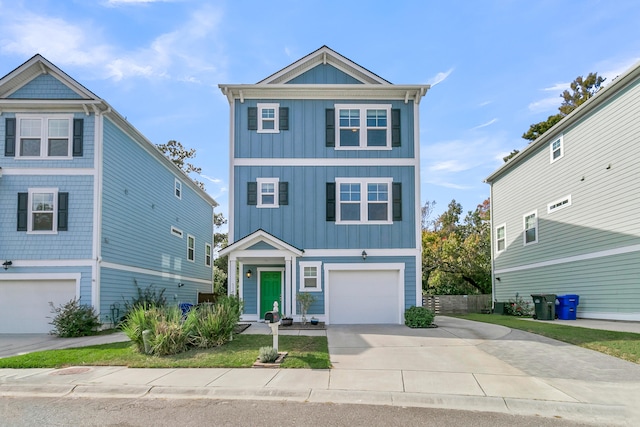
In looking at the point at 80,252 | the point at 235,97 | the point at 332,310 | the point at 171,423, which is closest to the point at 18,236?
the point at 80,252

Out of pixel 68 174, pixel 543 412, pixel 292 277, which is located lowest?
pixel 543 412

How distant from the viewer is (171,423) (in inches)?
253

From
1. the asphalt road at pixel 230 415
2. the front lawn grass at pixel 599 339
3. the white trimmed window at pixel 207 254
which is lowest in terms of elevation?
the asphalt road at pixel 230 415

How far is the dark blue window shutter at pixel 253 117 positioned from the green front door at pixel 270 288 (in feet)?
17.2

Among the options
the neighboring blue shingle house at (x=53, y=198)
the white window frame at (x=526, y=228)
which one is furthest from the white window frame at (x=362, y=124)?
the white window frame at (x=526, y=228)

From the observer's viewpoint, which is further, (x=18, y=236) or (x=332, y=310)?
(x=332, y=310)

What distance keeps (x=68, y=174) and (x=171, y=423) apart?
41.5 ft

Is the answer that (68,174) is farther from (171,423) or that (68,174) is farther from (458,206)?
(458,206)

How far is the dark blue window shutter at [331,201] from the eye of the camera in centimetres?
1761

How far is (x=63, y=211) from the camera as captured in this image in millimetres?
16406

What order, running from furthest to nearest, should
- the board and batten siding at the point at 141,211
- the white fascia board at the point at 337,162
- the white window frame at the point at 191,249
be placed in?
the white window frame at the point at 191,249 → the white fascia board at the point at 337,162 → the board and batten siding at the point at 141,211

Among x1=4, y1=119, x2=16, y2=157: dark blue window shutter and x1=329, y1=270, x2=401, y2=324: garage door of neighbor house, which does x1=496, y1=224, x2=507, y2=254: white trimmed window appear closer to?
x1=329, y1=270, x2=401, y2=324: garage door of neighbor house

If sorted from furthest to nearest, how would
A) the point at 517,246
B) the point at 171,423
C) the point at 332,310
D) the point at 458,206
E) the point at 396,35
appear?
1. the point at 458,206
2. the point at 517,246
3. the point at 332,310
4. the point at 396,35
5. the point at 171,423

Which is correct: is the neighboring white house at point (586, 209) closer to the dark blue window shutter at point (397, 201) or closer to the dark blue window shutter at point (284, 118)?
the dark blue window shutter at point (397, 201)
